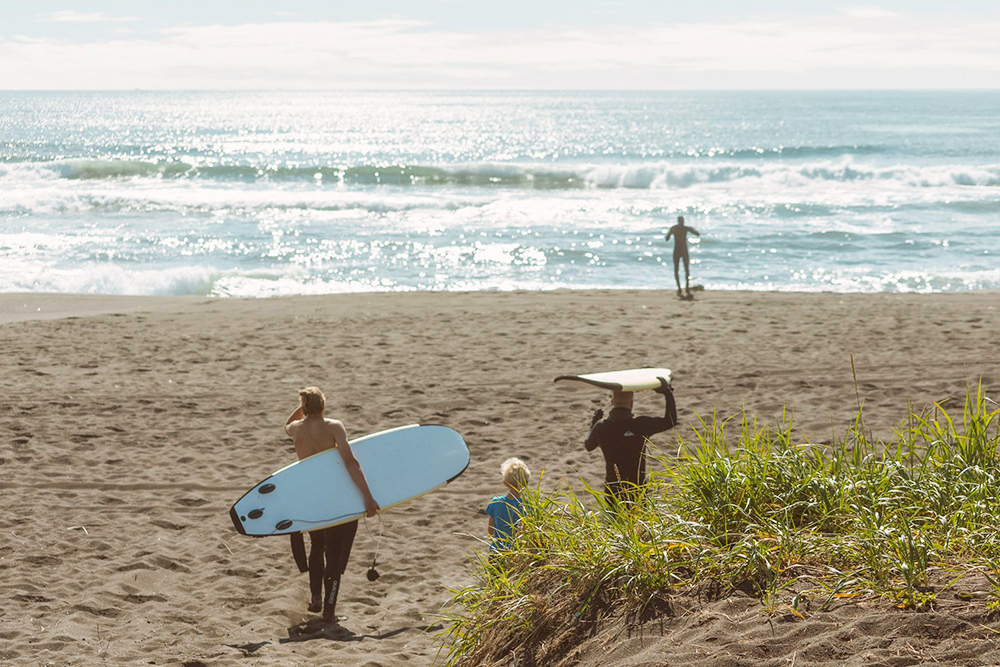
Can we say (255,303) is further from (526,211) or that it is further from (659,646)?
(526,211)

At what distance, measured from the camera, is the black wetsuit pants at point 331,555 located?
18.9 ft

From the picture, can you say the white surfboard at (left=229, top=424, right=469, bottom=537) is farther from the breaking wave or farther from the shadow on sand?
the breaking wave

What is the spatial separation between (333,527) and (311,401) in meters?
0.79

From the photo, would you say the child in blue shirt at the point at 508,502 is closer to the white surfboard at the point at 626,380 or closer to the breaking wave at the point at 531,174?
the white surfboard at the point at 626,380

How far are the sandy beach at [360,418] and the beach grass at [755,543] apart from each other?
0.20 meters

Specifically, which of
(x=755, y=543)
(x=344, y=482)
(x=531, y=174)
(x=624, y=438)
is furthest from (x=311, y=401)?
(x=531, y=174)

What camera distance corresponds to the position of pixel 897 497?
4.35 m

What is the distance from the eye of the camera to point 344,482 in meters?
5.84

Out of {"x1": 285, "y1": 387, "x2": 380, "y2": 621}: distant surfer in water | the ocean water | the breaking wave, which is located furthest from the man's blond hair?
the breaking wave

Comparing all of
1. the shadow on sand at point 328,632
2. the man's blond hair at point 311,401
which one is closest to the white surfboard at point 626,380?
the man's blond hair at point 311,401

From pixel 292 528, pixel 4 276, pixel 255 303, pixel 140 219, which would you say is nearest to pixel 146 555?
pixel 292 528

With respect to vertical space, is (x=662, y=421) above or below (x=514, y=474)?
above

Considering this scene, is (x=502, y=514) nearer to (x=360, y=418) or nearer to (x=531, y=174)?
(x=360, y=418)

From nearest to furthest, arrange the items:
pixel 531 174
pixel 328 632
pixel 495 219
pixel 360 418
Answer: pixel 328 632
pixel 360 418
pixel 495 219
pixel 531 174
